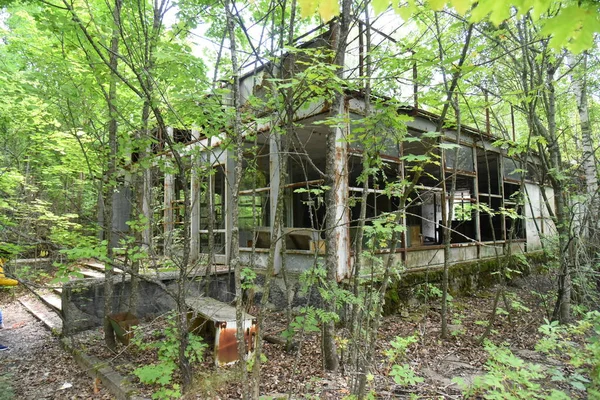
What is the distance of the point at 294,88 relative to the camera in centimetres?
286

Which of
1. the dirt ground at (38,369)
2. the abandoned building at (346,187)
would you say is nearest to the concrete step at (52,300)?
the dirt ground at (38,369)

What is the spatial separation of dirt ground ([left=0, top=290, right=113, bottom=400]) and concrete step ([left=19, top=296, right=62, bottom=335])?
104 mm

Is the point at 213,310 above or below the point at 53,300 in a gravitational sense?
above

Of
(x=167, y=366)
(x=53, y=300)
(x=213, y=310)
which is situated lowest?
(x=53, y=300)

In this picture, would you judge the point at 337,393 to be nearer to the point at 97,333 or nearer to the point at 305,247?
the point at 305,247

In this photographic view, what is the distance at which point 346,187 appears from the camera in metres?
5.48

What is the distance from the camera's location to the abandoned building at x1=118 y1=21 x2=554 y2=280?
477 cm

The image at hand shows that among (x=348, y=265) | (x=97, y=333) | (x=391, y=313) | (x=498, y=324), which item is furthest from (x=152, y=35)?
(x=498, y=324)

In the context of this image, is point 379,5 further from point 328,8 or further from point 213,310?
point 213,310

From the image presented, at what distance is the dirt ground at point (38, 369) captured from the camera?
3.72m

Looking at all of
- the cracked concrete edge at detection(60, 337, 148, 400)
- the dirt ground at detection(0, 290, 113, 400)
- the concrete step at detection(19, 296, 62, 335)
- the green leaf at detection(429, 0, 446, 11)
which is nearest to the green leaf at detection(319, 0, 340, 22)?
the green leaf at detection(429, 0, 446, 11)

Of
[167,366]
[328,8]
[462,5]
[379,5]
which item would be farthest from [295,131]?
[167,366]

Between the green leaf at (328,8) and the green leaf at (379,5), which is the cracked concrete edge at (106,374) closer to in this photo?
the green leaf at (328,8)

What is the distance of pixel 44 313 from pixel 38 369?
9.76 ft
